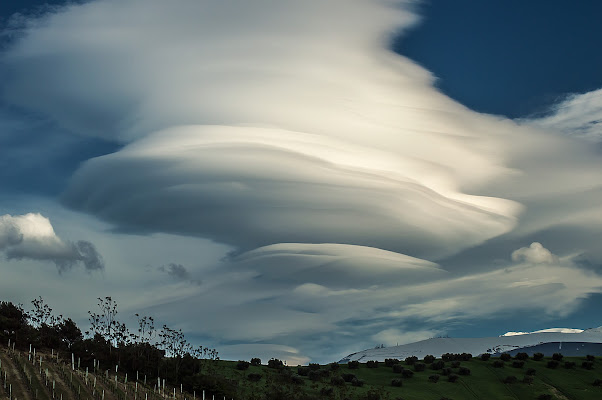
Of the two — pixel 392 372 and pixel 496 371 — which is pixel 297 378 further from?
pixel 496 371

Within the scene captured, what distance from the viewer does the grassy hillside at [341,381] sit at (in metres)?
72.2

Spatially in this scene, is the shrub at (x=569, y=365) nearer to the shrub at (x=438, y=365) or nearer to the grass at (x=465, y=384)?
the grass at (x=465, y=384)

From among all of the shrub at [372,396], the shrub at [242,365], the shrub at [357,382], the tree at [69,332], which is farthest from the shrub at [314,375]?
the tree at [69,332]

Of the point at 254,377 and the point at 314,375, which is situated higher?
the point at 314,375

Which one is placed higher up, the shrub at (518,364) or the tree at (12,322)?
the tree at (12,322)

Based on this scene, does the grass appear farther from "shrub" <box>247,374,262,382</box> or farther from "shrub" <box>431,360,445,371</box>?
"shrub" <box>431,360,445,371</box>

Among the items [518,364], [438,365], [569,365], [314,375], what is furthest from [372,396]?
[569,365]

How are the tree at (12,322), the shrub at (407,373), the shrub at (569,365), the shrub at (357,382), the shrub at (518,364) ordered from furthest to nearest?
the shrub at (569,365), the shrub at (518,364), the shrub at (407,373), the shrub at (357,382), the tree at (12,322)

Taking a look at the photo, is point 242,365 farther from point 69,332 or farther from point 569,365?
point 569,365

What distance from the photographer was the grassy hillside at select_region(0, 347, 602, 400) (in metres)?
72.2

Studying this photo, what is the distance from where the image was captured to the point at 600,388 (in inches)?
4850

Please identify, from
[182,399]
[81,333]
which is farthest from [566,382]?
[81,333]

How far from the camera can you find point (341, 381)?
111625 mm

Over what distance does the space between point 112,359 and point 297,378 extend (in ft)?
117
